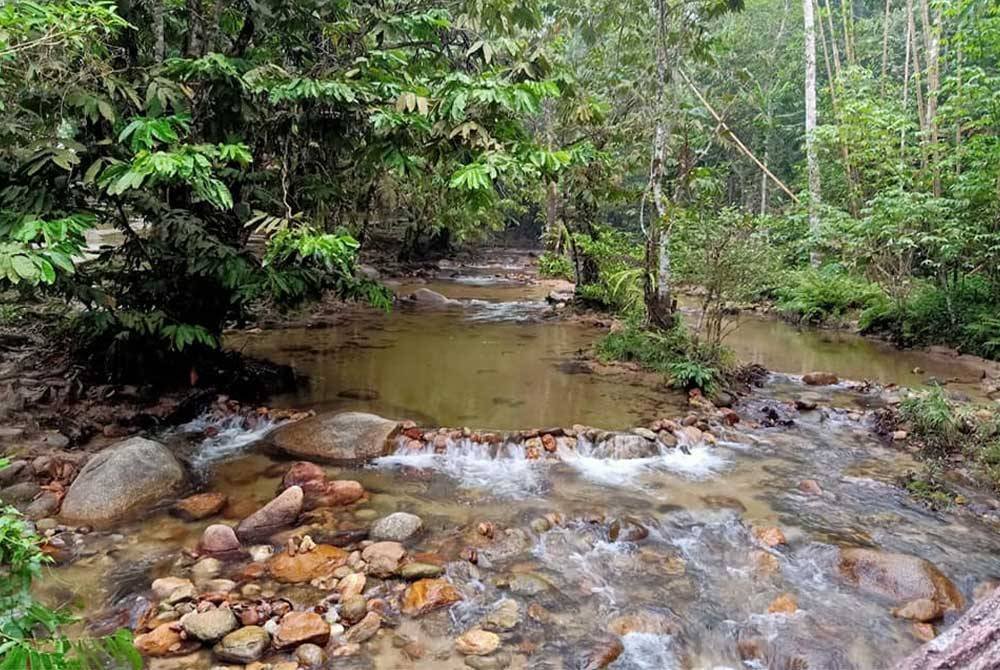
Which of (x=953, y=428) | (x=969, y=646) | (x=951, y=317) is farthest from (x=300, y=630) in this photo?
(x=951, y=317)

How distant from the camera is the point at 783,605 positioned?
3654 mm

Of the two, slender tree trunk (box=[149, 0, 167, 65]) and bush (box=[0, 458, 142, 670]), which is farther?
slender tree trunk (box=[149, 0, 167, 65])

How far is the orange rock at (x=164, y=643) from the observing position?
10.1 feet

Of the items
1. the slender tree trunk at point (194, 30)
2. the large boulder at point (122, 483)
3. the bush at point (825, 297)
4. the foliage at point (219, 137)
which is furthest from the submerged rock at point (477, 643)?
the bush at point (825, 297)

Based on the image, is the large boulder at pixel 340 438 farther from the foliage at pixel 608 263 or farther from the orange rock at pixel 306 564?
the foliage at pixel 608 263

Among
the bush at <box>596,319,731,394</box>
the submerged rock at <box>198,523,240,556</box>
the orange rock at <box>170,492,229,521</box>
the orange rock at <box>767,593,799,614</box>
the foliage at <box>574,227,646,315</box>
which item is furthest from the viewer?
the foliage at <box>574,227,646,315</box>

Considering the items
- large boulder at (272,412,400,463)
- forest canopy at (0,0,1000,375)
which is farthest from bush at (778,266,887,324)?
large boulder at (272,412,400,463)

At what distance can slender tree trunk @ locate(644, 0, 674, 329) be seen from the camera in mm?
8328

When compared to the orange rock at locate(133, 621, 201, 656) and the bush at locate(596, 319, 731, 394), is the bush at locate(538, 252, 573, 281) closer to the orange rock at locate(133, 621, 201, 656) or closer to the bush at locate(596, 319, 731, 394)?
the bush at locate(596, 319, 731, 394)

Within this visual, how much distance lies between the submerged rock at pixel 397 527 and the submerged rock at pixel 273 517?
2.02 feet

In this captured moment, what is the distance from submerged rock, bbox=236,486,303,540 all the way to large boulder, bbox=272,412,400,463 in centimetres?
105

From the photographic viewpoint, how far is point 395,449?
580 cm

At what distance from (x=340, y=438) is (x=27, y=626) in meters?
4.18

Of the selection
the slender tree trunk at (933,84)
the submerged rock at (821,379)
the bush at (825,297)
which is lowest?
the submerged rock at (821,379)
